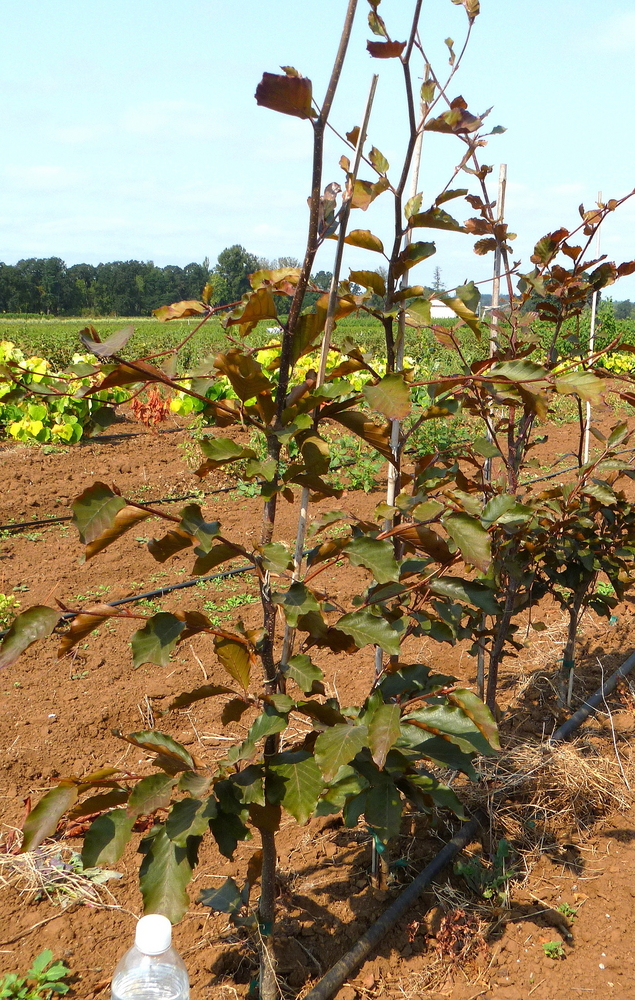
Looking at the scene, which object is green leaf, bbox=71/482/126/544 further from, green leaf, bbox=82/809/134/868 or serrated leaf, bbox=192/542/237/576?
green leaf, bbox=82/809/134/868

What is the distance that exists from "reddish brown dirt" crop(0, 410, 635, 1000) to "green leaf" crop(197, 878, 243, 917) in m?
0.27

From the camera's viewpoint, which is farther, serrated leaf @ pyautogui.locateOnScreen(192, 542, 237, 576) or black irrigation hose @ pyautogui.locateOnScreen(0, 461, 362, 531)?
black irrigation hose @ pyautogui.locateOnScreen(0, 461, 362, 531)

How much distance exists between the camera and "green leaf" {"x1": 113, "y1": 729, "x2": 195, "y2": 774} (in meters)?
1.39

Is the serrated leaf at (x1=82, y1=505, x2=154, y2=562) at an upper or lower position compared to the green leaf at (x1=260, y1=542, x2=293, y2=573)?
upper

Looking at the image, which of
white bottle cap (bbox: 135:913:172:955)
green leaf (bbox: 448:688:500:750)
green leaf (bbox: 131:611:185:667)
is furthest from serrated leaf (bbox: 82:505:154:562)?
green leaf (bbox: 448:688:500:750)

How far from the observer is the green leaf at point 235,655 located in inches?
57.0

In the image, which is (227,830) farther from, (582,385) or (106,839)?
(582,385)

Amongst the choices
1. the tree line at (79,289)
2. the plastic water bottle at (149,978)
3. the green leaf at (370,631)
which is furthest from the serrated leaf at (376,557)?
the tree line at (79,289)

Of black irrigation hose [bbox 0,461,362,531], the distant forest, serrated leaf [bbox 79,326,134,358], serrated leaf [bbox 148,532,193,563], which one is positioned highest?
the distant forest

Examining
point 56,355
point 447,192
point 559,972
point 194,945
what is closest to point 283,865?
point 194,945

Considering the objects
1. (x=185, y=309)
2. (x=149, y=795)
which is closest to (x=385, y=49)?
(x=185, y=309)

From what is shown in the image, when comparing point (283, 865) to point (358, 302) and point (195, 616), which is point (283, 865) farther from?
point (358, 302)

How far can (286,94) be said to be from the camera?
1.09m

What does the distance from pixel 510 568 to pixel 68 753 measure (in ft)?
5.71
